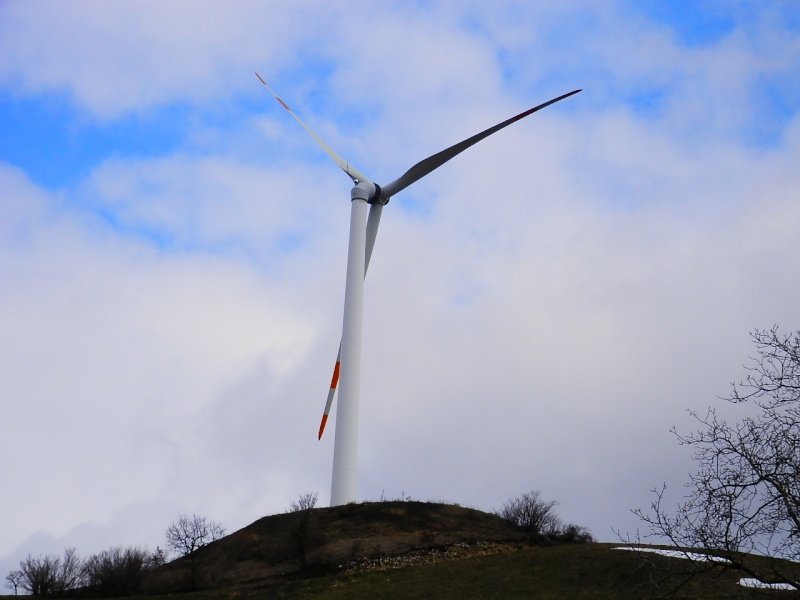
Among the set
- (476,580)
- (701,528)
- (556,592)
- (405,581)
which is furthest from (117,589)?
(701,528)

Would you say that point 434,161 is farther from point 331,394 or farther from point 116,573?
point 116,573

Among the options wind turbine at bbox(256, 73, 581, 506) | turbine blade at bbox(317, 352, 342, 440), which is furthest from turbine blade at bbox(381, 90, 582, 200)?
turbine blade at bbox(317, 352, 342, 440)

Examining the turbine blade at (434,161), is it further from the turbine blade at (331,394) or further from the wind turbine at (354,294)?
the turbine blade at (331,394)

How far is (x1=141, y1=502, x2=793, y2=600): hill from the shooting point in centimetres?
3881

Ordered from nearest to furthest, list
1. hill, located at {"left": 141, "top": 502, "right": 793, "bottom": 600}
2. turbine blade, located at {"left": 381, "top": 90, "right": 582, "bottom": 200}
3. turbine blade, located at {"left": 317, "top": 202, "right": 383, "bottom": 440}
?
1. hill, located at {"left": 141, "top": 502, "right": 793, "bottom": 600}
2. turbine blade, located at {"left": 381, "top": 90, "right": 582, "bottom": 200}
3. turbine blade, located at {"left": 317, "top": 202, "right": 383, "bottom": 440}

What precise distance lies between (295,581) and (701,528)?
3426cm

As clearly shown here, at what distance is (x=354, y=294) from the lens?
54094 millimetres

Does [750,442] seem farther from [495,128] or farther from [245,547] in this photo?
[245,547]

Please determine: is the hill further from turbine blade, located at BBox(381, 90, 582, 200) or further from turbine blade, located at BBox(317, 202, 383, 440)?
turbine blade, located at BBox(381, 90, 582, 200)

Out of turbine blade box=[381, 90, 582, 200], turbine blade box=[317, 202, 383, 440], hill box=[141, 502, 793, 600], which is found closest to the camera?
hill box=[141, 502, 793, 600]

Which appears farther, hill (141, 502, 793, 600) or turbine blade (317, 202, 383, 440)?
turbine blade (317, 202, 383, 440)

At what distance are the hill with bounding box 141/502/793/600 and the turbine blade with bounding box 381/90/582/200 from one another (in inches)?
825

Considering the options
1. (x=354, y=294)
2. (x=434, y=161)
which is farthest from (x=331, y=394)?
(x=434, y=161)

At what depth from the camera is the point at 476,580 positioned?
41.0 metres
